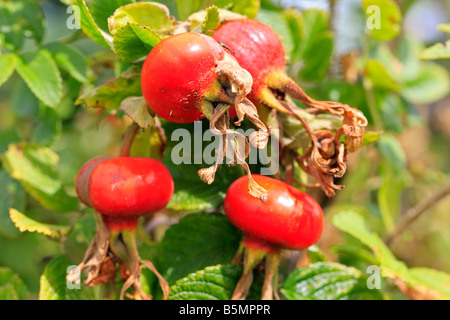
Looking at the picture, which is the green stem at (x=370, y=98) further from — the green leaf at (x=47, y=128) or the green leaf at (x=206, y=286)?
the green leaf at (x=47, y=128)

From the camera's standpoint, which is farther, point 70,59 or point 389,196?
point 389,196

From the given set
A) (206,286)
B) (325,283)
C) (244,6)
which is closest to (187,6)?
(244,6)

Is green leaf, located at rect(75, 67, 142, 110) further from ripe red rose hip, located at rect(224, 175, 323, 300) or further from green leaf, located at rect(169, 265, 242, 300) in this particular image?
green leaf, located at rect(169, 265, 242, 300)

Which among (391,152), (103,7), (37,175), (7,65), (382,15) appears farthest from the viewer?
(391,152)

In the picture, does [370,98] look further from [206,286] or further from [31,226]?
[31,226]

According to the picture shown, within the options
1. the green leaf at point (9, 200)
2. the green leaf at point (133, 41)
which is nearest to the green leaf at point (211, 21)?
the green leaf at point (133, 41)
